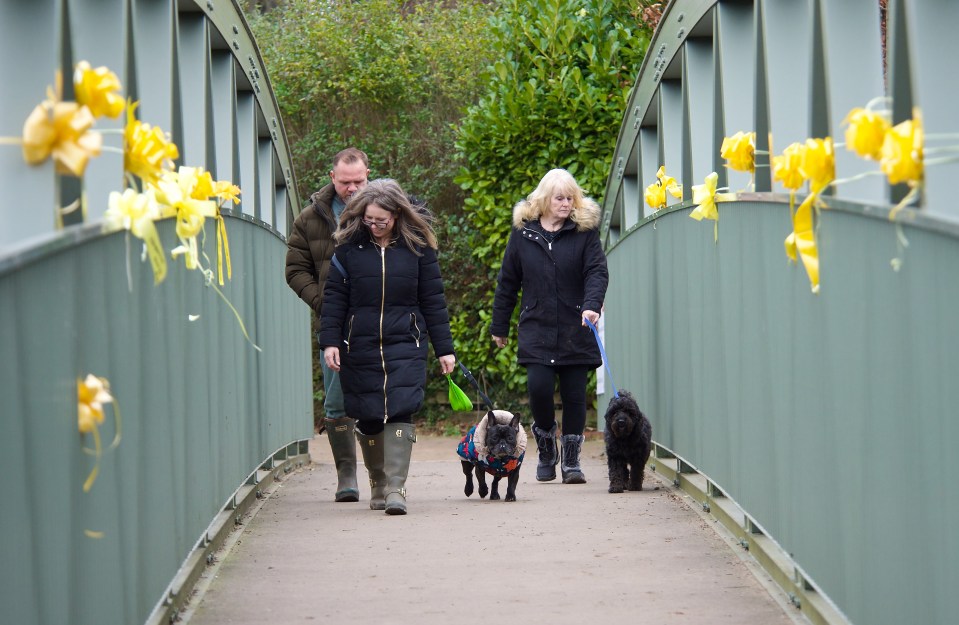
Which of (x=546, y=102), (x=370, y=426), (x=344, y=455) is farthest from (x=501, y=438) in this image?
(x=546, y=102)

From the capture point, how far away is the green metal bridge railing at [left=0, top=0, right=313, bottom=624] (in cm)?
293

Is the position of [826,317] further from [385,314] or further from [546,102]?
[546,102]

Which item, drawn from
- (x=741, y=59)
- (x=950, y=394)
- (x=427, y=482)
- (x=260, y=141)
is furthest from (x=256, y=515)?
(x=950, y=394)

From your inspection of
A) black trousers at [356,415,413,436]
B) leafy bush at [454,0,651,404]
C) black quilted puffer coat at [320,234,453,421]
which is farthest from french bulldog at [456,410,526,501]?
leafy bush at [454,0,651,404]

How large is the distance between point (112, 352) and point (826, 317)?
2.06 metres

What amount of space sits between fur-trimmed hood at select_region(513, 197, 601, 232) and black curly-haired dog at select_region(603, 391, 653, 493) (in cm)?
112

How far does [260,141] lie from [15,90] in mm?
6969

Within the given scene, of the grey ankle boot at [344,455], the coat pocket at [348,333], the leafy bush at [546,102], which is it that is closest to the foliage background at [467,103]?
the leafy bush at [546,102]

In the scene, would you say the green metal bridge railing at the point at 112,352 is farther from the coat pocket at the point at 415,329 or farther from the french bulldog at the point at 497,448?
the french bulldog at the point at 497,448

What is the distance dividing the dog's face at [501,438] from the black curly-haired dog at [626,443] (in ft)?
2.07

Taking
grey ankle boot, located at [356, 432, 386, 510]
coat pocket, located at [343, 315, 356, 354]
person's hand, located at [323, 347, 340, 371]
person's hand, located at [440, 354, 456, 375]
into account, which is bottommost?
grey ankle boot, located at [356, 432, 386, 510]

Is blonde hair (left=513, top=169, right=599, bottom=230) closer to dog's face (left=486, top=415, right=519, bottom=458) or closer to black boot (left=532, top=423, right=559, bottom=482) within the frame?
black boot (left=532, top=423, right=559, bottom=482)

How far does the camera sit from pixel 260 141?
36.1ft

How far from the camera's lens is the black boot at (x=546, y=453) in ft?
30.2
